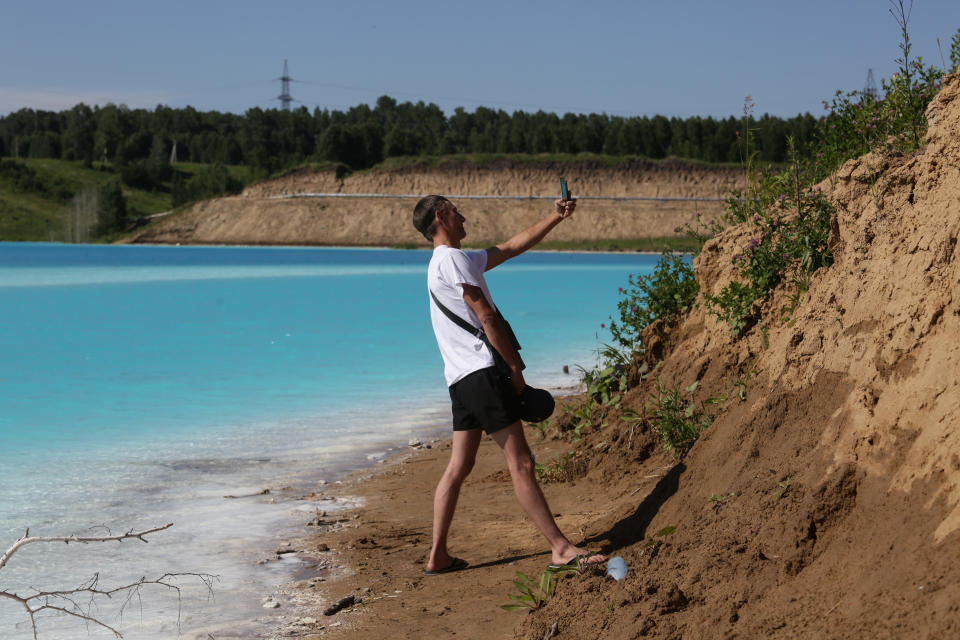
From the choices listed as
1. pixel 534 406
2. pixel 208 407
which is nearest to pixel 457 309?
pixel 534 406

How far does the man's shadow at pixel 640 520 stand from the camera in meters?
5.06

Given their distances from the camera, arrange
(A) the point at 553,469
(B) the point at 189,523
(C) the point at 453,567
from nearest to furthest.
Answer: (C) the point at 453,567
(B) the point at 189,523
(A) the point at 553,469

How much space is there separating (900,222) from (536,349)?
13.4 m

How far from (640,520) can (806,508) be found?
1.31 metres

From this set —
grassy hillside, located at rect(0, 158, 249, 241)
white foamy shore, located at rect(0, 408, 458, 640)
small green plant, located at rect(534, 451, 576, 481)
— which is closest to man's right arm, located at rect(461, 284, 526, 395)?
white foamy shore, located at rect(0, 408, 458, 640)

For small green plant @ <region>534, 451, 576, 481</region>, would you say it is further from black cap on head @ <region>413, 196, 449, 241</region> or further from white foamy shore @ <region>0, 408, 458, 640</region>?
black cap on head @ <region>413, 196, 449, 241</region>

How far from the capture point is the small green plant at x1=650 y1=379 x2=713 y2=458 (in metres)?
6.55

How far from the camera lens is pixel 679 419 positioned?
6.70 meters

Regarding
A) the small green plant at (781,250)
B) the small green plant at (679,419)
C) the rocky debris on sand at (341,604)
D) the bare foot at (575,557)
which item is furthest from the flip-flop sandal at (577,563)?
the small green plant at (781,250)

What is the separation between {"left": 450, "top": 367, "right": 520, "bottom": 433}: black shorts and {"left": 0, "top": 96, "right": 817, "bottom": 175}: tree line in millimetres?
90218

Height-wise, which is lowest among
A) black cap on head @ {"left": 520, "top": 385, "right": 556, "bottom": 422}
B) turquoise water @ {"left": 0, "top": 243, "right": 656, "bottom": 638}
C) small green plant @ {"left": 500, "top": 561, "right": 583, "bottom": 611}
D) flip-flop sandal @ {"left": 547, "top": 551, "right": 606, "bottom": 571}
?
turquoise water @ {"left": 0, "top": 243, "right": 656, "bottom": 638}

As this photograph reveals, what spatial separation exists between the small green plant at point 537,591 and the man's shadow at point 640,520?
1.28 feet

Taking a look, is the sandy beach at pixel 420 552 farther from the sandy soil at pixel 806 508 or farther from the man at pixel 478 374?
the man at pixel 478 374

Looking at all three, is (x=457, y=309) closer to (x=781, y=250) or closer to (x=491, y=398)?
(x=491, y=398)
